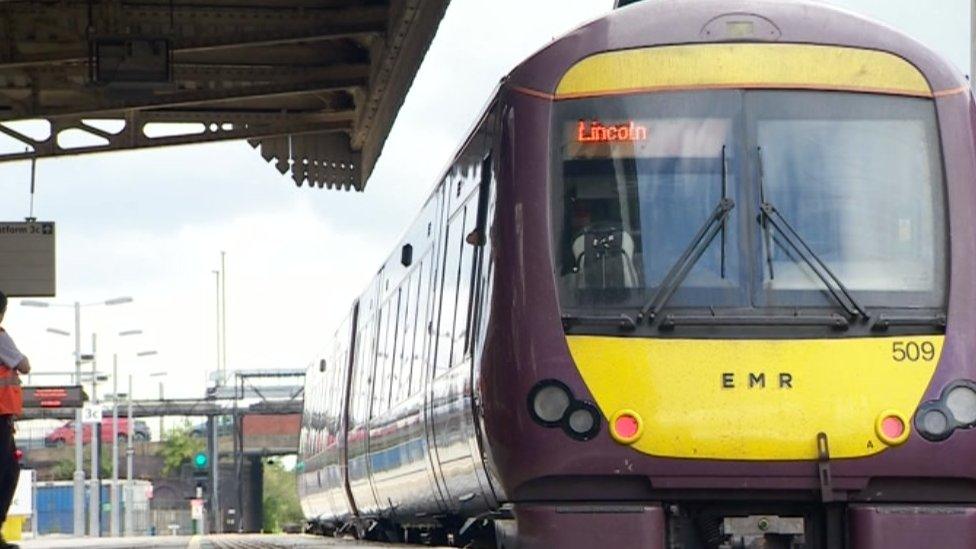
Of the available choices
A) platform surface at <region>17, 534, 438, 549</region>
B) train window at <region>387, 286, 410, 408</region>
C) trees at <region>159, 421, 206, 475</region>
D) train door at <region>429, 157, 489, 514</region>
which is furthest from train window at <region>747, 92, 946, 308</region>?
trees at <region>159, 421, 206, 475</region>

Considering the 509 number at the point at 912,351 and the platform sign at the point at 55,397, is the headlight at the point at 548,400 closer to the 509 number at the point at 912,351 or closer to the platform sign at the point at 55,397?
the 509 number at the point at 912,351

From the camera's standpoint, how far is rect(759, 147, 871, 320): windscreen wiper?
1073 cm

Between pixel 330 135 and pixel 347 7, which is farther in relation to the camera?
pixel 330 135

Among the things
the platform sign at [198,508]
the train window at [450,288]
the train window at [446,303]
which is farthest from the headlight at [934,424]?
the platform sign at [198,508]

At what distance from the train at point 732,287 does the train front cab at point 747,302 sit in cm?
1

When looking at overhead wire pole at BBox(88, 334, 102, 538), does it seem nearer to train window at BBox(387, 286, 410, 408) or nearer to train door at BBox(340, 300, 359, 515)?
train door at BBox(340, 300, 359, 515)

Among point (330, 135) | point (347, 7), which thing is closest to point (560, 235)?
point (347, 7)

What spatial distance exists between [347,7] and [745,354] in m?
13.5

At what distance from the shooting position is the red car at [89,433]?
128 meters

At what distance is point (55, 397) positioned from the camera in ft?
166

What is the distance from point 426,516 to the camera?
17.0 metres

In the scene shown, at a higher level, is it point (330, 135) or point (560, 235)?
point (330, 135)

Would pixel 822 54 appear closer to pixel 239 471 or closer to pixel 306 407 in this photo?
pixel 306 407

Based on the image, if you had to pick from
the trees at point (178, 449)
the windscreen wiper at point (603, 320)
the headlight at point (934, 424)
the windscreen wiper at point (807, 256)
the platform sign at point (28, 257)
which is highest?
the platform sign at point (28, 257)
